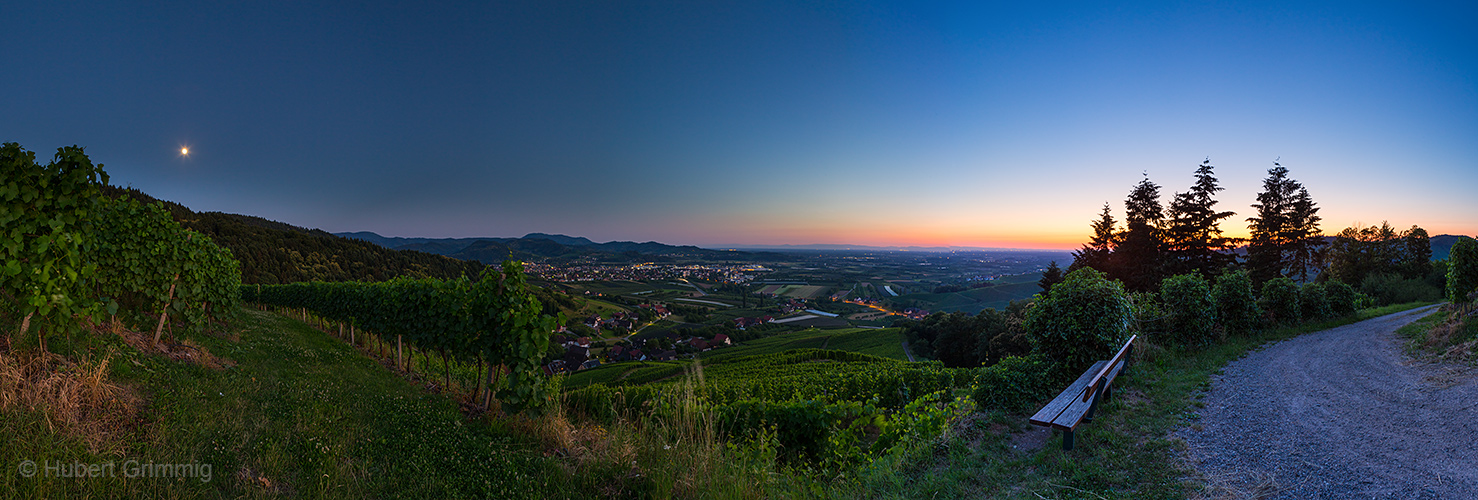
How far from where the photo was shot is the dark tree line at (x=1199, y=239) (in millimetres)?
29047

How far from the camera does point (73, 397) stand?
3.47 metres

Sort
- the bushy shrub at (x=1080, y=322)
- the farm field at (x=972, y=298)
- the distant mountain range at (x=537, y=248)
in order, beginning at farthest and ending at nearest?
the distant mountain range at (x=537, y=248) → the farm field at (x=972, y=298) → the bushy shrub at (x=1080, y=322)

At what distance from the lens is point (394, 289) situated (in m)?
9.79

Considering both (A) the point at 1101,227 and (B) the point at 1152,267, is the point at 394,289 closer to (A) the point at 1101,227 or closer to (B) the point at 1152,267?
(B) the point at 1152,267

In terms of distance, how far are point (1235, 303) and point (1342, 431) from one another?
8466 mm

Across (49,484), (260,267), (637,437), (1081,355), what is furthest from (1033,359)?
(260,267)

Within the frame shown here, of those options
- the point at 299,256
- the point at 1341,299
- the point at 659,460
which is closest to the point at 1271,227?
the point at 1341,299

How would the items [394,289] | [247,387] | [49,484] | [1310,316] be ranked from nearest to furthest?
1. [49,484]
2. [247,387]
3. [394,289]
4. [1310,316]

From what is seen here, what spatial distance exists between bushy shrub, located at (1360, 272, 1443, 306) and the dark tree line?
15.8ft

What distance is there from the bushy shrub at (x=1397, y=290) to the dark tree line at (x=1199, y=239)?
4808 mm

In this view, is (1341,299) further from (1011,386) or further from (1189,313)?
(1011,386)

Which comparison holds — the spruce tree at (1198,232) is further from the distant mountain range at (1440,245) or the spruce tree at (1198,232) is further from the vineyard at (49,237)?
the vineyard at (49,237)

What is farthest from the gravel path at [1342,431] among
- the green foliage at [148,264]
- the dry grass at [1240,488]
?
the green foliage at [148,264]

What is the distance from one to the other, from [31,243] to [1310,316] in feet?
79.6
